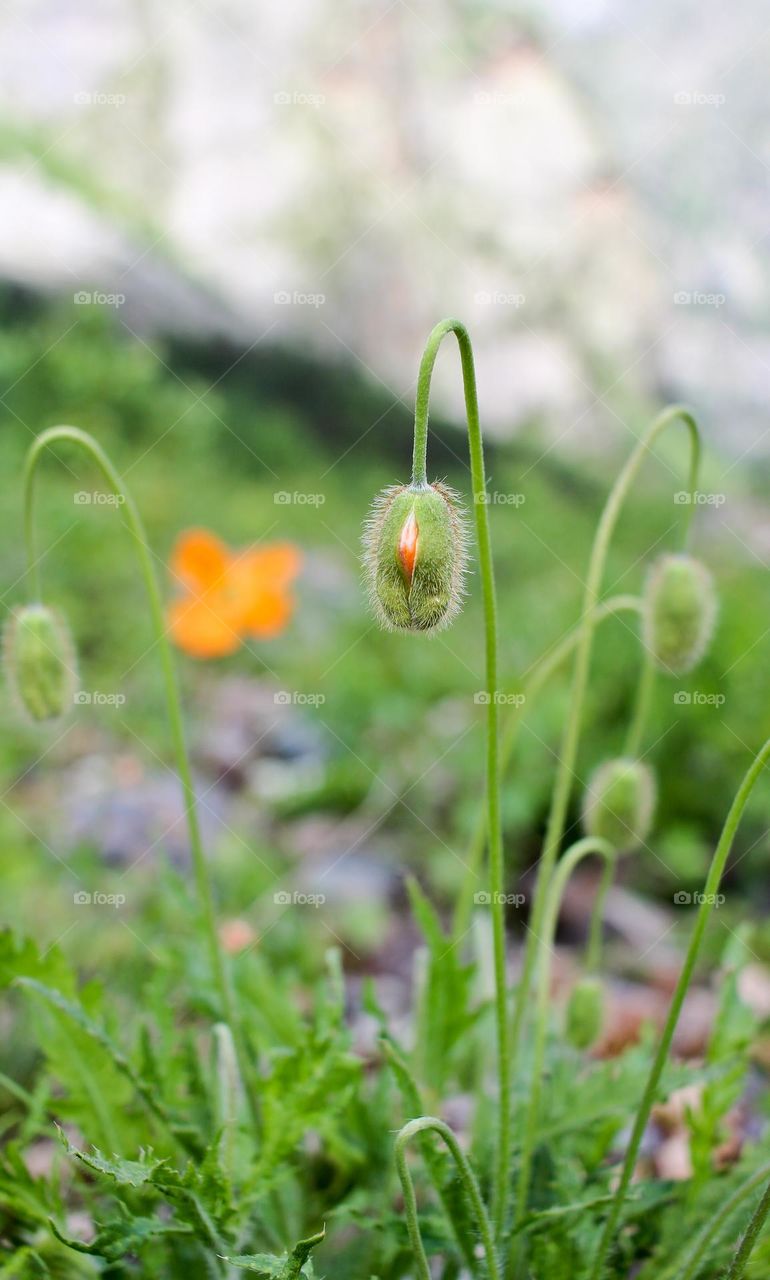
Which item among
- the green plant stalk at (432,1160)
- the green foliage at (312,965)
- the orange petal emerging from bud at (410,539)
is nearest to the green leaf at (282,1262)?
the green foliage at (312,965)

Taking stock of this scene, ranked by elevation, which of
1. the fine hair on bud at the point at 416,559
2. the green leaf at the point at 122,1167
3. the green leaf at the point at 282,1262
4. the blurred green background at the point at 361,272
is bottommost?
the green leaf at the point at 282,1262

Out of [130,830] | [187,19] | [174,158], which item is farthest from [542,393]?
[130,830]

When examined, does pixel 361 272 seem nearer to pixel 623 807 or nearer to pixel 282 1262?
pixel 623 807

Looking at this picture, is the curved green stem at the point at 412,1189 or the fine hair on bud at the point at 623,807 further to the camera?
the fine hair on bud at the point at 623,807

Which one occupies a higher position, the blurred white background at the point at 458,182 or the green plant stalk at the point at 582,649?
the blurred white background at the point at 458,182

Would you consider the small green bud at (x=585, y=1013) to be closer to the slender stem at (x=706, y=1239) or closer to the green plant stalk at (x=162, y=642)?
the slender stem at (x=706, y=1239)

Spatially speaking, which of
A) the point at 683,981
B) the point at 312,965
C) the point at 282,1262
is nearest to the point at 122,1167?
the point at 282,1262

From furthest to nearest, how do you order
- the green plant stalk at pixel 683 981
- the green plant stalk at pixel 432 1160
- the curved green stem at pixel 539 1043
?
the curved green stem at pixel 539 1043
the green plant stalk at pixel 432 1160
the green plant stalk at pixel 683 981
